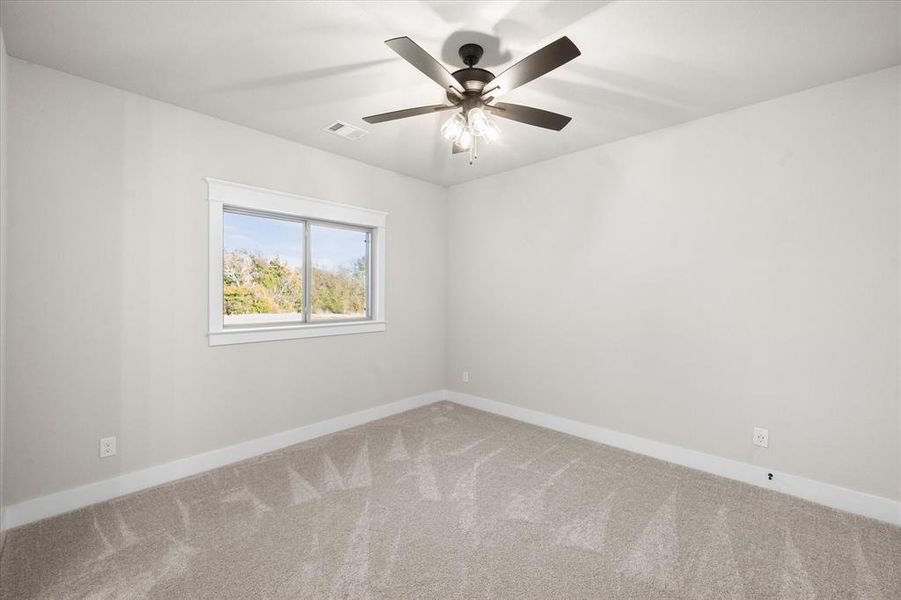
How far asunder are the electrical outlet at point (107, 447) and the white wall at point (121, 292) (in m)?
0.04

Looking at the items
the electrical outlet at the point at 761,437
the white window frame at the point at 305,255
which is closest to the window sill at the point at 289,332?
the white window frame at the point at 305,255

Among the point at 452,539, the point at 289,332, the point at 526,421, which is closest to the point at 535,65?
the point at 452,539

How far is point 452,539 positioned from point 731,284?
2468 mm

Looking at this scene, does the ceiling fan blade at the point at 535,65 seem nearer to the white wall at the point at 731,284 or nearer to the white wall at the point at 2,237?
the white wall at the point at 731,284

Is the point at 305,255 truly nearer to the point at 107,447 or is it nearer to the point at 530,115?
the point at 107,447

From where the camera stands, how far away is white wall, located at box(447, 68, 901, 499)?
7.68 ft

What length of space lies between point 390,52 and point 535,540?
8.78 ft

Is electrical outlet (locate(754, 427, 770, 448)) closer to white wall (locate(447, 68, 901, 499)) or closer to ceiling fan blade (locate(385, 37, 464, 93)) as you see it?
white wall (locate(447, 68, 901, 499))

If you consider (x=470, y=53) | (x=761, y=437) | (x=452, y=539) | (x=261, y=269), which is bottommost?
(x=452, y=539)

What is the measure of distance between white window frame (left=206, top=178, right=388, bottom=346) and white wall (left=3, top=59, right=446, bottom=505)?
7cm

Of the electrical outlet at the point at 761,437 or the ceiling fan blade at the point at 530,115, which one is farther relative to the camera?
the electrical outlet at the point at 761,437

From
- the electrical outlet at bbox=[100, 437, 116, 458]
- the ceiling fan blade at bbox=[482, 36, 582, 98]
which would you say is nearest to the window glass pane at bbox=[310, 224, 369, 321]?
the electrical outlet at bbox=[100, 437, 116, 458]

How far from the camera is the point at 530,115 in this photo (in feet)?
7.10

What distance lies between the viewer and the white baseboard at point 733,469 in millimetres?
2311
